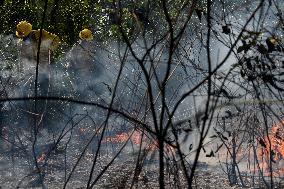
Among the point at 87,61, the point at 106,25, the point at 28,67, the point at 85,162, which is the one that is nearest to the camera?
the point at 106,25

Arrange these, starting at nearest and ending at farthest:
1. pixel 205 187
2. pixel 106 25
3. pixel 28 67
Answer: pixel 205 187, pixel 106 25, pixel 28 67

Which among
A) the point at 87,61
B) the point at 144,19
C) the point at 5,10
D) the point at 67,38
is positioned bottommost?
the point at 144,19

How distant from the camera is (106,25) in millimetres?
6266

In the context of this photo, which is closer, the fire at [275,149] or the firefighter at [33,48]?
the firefighter at [33,48]

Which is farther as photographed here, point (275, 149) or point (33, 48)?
point (275, 149)

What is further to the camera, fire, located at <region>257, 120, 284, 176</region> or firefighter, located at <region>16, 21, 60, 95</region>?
fire, located at <region>257, 120, 284, 176</region>

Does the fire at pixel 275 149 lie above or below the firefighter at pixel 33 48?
below

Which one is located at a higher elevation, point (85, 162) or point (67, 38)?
point (67, 38)

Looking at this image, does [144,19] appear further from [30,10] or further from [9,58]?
[9,58]

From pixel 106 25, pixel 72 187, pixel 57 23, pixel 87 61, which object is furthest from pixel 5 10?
pixel 87 61

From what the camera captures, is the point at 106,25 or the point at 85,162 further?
the point at 85,162

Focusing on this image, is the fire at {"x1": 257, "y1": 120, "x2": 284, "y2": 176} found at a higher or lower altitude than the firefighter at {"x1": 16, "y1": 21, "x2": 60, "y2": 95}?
lower

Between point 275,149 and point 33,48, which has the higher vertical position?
point 33,48

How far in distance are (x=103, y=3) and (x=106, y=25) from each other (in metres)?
0.69
